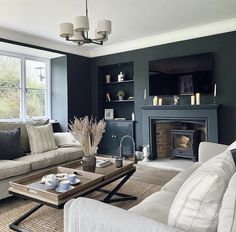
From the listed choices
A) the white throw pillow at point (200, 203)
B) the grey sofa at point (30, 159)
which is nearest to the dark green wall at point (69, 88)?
the grey sofa at point (30, 159)

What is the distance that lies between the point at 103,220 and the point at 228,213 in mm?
564

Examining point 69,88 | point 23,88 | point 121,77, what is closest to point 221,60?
point 121,77

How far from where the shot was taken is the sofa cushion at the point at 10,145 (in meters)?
3.16

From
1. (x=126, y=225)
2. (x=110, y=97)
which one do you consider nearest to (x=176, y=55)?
(x=110, y=97)

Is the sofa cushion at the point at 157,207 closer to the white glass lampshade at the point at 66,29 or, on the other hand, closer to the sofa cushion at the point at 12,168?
the sofa cushion at the point at 12,168

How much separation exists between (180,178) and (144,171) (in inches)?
83.0

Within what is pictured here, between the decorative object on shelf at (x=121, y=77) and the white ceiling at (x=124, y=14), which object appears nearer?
the white ceiling at (x=124, y=14)

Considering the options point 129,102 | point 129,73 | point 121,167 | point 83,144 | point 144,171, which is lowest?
point 144,171

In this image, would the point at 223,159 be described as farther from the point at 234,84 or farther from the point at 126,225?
the point at 234,84

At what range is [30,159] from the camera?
3176mm

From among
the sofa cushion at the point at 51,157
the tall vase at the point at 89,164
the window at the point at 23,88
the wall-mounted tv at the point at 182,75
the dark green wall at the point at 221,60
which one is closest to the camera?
the tall vase at the point at 89,164

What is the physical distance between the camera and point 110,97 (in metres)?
5.97

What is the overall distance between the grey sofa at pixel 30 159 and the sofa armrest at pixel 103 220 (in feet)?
5.90

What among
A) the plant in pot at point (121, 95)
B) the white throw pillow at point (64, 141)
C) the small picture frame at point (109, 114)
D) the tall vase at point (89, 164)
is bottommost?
the tall vase at point (89, 164)
